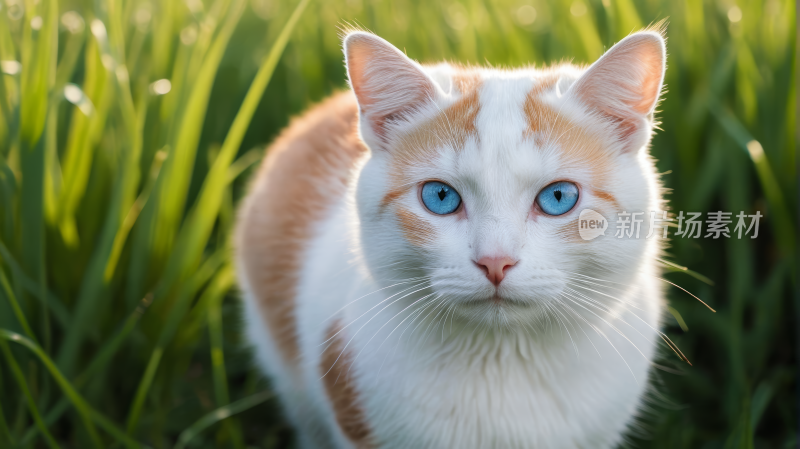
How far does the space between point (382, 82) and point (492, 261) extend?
368mm

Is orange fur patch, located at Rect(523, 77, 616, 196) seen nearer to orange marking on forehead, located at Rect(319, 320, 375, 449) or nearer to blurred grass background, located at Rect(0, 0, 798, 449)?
blurred grass background, located at Rect(0, 0, 798, 449)

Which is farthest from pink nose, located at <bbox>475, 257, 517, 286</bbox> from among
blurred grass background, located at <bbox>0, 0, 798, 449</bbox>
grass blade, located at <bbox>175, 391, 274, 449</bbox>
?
grass blade, located at <bbox>175, 391, 274, 449</bbox>

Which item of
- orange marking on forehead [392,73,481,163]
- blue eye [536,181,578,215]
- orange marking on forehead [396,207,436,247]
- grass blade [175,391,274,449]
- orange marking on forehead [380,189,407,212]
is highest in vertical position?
orange marking on forehead [392,73,481,163]

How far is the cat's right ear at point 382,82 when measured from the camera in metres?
0.92

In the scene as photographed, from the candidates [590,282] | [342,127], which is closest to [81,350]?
[342,127]

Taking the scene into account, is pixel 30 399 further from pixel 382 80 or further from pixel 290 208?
pixel 382 80

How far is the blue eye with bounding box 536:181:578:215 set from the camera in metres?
0.87

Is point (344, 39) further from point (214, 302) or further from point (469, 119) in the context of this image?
point (214, 302)

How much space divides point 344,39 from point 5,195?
831 millimetres

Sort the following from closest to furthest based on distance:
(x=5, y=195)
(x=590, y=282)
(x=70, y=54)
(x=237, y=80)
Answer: (x=590, y=282), (x=5, y=195), (x=70, y=54), (x=237, y=80)

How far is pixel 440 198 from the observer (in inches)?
36.1

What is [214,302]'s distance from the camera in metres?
1.52

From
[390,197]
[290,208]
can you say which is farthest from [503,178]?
[290,208]

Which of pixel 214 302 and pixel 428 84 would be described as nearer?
pixel 428 84
